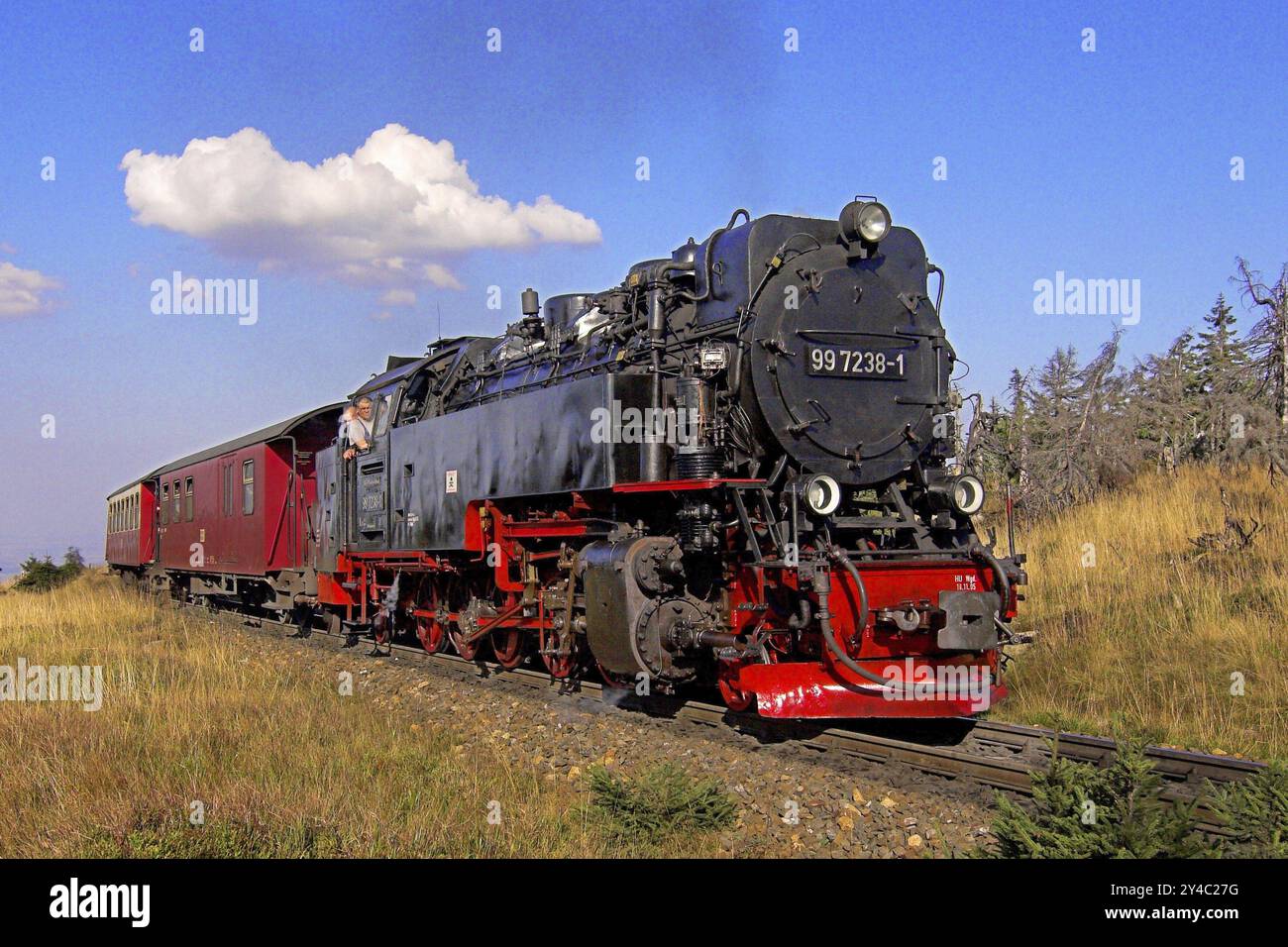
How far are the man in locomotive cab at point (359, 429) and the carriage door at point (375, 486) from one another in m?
0.10

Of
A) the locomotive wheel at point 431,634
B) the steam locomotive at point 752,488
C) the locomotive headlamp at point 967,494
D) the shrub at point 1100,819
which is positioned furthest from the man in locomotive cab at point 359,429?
the shrub at point 1100,819

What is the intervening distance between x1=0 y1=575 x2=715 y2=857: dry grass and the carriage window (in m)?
6.82

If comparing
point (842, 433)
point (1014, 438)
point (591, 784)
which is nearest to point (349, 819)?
point (591, 784)

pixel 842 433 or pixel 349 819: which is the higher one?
pixel 842 433

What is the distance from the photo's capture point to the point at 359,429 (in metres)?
13.5

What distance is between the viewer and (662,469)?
8.15 meters

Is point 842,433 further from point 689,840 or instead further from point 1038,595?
point 1038,595

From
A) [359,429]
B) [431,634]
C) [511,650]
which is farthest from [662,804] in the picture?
[359,429]

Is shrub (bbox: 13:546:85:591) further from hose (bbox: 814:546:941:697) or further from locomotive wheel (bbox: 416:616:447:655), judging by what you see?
hose (bbox: 814:546:941:697)

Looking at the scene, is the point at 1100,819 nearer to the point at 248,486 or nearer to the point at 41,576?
the point at 248,486

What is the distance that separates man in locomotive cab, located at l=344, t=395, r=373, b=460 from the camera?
13422mm

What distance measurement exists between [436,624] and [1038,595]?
662cm

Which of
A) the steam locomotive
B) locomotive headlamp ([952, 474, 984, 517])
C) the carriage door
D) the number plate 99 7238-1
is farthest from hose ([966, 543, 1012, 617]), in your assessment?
the carriage door
